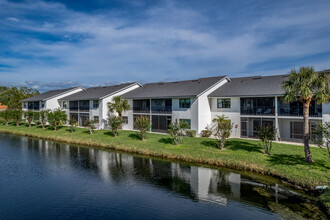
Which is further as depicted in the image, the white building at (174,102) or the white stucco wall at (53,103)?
the white stucco wall at (53,103)

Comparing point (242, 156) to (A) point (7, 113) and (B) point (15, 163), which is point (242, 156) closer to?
(B) point (15, 163)

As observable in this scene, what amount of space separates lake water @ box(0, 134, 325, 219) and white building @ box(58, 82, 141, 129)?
17.3 metres

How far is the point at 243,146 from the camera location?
22.6 m

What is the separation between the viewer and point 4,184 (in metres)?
15.6

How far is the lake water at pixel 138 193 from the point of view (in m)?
11.5

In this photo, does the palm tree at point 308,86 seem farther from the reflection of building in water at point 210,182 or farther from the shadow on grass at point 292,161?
the reflection of building in water at point 210,182

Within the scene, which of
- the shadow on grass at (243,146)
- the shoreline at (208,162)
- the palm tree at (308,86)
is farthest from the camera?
the shadow on grass at (243,146)

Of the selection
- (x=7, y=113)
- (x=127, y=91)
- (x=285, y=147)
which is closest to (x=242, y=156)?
(x=285, y=147)

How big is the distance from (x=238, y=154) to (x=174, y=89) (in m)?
16.1

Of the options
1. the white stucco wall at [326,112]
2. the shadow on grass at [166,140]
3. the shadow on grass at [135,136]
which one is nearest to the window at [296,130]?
the white stucco wall at [326,112]

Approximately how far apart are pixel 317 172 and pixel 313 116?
970 centimetres

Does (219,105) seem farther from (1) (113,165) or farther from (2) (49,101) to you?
(2) (49,101)

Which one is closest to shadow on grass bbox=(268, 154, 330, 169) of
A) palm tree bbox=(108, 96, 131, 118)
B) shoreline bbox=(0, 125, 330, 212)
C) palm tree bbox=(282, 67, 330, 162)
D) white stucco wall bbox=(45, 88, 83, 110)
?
palm tree bbox=(282, 67, 330, 162)

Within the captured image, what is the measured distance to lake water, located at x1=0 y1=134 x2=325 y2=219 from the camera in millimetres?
11469
